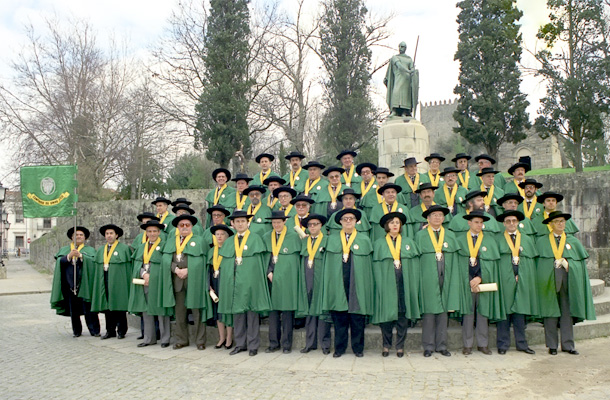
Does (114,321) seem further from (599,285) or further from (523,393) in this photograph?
(599,285)

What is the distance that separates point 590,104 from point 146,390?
23.2m

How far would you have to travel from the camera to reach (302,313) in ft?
24.9

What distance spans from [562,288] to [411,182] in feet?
10.4

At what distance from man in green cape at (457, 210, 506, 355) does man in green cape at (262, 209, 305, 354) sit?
2315 mm

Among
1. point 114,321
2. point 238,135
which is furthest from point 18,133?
point 114,321

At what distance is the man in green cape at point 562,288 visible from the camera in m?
7.35

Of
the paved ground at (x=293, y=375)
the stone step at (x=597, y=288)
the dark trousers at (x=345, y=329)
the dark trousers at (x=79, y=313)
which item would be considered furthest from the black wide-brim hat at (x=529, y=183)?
the dark trousers at (x=79, y=313)

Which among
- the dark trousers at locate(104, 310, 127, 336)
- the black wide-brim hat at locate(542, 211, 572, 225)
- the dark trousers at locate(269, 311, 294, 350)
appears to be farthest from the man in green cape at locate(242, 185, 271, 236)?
the black wide-brim hat at locate(542, 211, 572, 225)

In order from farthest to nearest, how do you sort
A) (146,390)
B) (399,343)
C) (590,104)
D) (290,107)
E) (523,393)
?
(290,107), (590,104), (399,343), (146,390), (523,393)

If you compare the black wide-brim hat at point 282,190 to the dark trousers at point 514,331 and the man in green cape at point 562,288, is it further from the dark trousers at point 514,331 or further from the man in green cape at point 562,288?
the man in green cape at point 562,288

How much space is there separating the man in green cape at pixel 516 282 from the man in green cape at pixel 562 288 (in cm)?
A: 15

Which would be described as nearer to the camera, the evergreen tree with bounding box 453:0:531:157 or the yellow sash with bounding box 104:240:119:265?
the yellow sash with bounding box 104:240:119:265

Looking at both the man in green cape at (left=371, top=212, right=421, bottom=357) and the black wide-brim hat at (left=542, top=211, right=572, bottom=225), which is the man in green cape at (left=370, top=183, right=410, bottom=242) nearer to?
the man in green cape at (left=371, top=212, right=421, bottom=357)

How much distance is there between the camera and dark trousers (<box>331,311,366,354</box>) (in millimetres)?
7348
